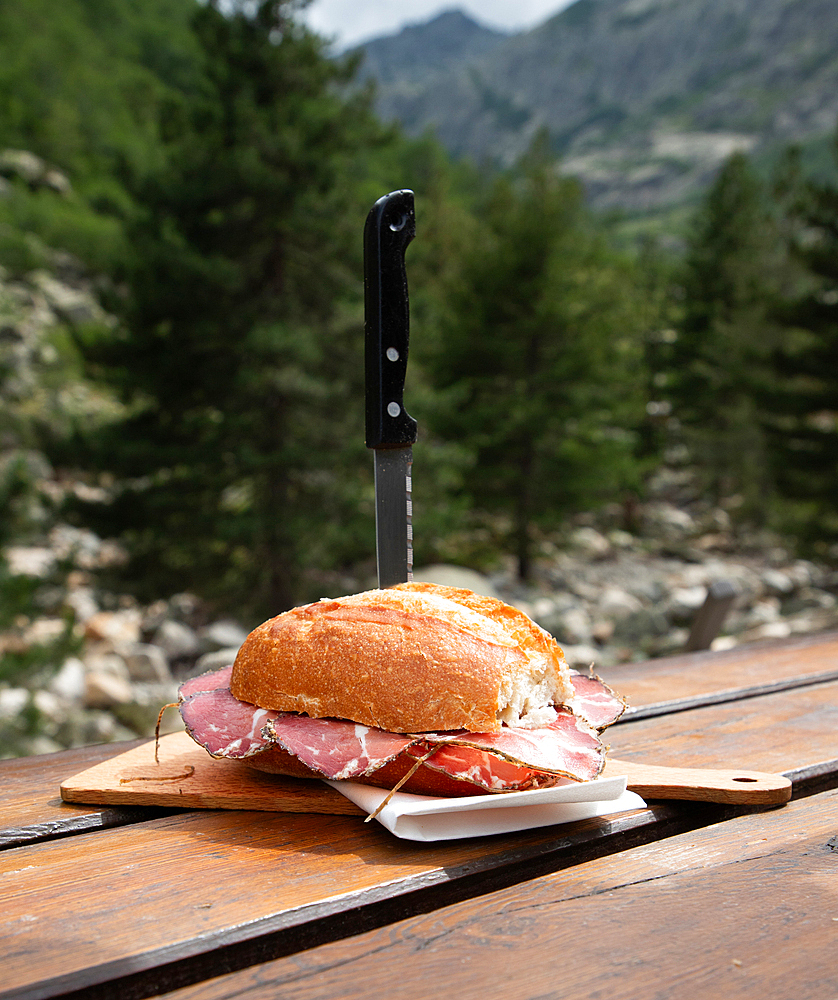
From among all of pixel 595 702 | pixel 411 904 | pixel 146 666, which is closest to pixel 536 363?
pixel 146 666

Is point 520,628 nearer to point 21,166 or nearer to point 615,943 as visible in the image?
point 615,943

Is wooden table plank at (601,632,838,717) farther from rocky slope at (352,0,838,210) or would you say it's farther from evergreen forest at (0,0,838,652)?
rocky slope at (352,0,838,210)

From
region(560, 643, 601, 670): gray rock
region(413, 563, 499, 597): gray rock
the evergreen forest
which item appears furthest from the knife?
region(413, 563, 499, 597): gray rock

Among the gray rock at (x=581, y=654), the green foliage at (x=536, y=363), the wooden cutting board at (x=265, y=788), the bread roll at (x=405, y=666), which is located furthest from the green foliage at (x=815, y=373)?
the bread roll at (x=405, y=666)

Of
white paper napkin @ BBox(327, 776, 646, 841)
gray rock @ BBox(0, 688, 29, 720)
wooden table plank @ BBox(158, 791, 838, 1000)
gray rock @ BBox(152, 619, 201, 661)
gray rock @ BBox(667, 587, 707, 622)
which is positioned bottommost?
wooden table plank @ BBox(158, 791, 838, 1000)

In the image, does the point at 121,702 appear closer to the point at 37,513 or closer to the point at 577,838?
the point at 37,513

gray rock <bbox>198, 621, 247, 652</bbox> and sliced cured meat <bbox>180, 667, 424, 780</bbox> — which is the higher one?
gray rock <bbox>198, 621, 247, 652</bbox>
